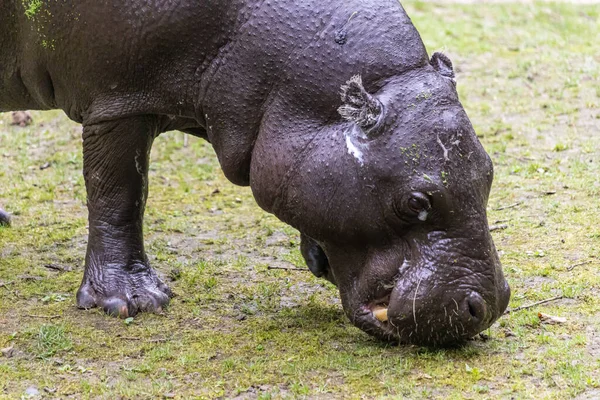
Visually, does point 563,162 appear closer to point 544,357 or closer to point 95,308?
point 544,357

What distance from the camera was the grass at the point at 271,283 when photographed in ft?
16.2

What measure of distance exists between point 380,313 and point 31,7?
2604 mm

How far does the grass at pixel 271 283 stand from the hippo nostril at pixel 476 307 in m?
0.26

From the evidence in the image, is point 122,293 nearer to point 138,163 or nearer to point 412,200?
point 138,163

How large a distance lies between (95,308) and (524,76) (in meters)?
6.58

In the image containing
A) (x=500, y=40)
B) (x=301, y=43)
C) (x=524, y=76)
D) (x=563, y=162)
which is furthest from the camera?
(x=500, y=40)

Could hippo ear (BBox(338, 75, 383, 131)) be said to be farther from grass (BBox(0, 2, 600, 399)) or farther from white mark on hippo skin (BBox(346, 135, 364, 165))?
grass (BBox(0, 2, 600, 399))

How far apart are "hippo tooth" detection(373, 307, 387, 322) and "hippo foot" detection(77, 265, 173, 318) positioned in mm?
1537

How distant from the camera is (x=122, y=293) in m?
6.09

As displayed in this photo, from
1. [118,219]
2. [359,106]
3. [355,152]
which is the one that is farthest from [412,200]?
[118,219]

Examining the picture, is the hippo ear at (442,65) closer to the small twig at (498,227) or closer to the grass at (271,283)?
the grass at (271,283)

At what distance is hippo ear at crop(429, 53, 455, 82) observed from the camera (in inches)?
205

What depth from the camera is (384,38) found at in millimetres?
5121

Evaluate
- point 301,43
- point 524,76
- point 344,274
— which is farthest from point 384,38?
point 524,76
